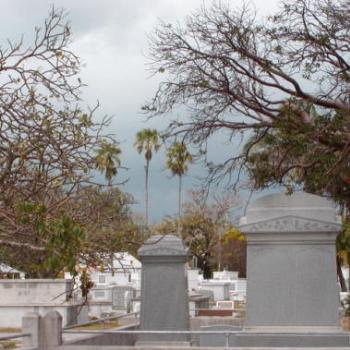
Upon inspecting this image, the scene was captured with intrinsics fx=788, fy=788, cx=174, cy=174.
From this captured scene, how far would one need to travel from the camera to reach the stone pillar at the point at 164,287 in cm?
1645

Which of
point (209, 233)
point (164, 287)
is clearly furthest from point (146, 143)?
point (164, 287)

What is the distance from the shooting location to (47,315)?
11742 millimetres

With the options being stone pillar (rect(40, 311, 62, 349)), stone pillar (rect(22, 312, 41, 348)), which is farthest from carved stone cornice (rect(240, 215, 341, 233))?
stone pillar (rect(22, 312, 41, 348))

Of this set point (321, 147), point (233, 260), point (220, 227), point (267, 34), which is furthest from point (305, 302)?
point (233, 260)

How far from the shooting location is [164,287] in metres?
16.6

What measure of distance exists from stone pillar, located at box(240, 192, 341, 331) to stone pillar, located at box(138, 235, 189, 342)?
3.19 metres

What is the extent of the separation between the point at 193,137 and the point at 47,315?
19.4 feet

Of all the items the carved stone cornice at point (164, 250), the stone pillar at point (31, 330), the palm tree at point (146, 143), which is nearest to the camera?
the stone pillar at point (31, 330)

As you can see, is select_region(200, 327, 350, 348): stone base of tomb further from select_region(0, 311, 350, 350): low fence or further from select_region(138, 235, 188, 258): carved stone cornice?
select_region(138, 235, 188, 258): carved stone cornice

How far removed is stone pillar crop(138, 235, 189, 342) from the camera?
1645 cm

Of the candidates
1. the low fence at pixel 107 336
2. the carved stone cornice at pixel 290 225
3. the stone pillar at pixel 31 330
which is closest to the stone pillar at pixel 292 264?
the carved stone cornice at pixel 290 225

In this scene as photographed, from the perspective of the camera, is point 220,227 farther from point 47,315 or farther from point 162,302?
point 47,315

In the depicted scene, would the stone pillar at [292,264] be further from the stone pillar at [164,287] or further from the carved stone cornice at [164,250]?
the stone pillar at [164,287]

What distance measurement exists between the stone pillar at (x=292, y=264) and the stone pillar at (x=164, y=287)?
319cm
